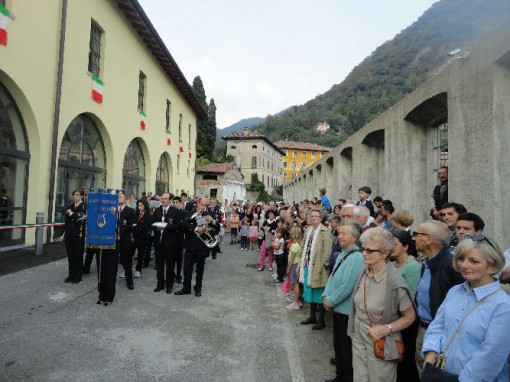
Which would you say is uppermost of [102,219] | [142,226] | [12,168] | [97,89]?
[97,89]

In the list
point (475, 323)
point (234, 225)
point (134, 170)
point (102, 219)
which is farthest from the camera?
point (134, 170)

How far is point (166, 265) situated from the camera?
22.6 feet

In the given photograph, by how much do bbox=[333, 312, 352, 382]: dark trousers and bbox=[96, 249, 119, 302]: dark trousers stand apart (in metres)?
3.95

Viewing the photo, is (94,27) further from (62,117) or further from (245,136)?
(245,136)

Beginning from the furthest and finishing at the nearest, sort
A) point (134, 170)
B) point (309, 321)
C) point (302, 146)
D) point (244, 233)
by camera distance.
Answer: point (302, 146) → point (134, 170) → point (244, 233) → point (309, 321)

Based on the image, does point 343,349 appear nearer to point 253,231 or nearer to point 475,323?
point 475,323

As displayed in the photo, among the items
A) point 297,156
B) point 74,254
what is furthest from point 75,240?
point 297,156

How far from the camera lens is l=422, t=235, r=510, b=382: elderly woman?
195 centimetres

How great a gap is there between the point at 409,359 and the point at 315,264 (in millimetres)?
2085

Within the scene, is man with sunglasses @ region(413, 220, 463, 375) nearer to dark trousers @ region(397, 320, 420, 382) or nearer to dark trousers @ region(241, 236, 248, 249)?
dark trousers @ region(397, 320, 420, 382)

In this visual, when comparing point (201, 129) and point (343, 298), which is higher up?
point (201, 129)

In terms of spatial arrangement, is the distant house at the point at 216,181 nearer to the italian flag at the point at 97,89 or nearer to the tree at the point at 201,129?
the tree at the point at 201,129

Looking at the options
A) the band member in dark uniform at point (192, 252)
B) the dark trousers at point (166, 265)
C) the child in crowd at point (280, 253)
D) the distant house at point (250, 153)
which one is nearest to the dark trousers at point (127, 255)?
the dark trousers at point (166, 265)

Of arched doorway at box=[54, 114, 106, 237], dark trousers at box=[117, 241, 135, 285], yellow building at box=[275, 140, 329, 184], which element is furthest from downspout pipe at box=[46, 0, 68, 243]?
yellow building at box=[275, 140, 329, 184]
